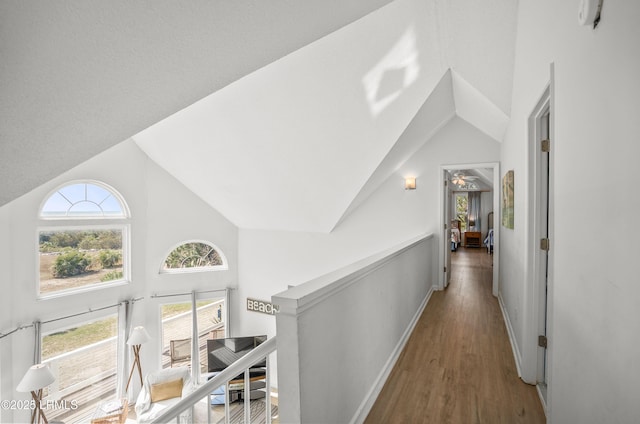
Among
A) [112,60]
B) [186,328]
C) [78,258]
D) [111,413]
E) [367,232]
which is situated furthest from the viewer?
[186,328]

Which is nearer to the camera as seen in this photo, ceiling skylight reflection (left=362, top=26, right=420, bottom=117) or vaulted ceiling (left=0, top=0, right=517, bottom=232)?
vaulted ceiling (left=0, top=0, right=517, bottom=232)

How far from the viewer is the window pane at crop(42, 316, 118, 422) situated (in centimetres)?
526

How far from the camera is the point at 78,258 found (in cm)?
558

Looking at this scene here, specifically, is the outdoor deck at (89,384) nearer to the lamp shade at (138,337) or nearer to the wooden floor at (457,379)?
the lamp shade at (138,337)

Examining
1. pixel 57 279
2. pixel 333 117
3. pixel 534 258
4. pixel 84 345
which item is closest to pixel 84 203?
pixel 57 279

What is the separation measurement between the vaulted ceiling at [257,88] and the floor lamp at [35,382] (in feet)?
11.9

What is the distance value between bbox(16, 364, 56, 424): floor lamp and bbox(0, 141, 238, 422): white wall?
0.20m

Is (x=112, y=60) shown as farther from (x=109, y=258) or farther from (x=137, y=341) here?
(x=137, y=341)

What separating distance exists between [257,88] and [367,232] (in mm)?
3328

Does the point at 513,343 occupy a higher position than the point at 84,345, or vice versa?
the point at 513,343

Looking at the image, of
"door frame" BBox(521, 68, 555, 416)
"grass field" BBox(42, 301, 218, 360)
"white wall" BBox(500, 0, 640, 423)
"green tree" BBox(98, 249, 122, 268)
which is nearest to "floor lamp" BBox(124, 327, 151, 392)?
"grass field" BBox(42, 301, 218, 360)

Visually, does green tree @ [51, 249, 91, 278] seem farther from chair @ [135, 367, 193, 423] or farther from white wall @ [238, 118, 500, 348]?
→ white wall @ [238, 118, 500, 348]

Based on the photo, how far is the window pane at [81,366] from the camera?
526cm

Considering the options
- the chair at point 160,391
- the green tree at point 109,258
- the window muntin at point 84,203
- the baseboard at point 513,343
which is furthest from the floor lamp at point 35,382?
the baseboard at point 513,343
